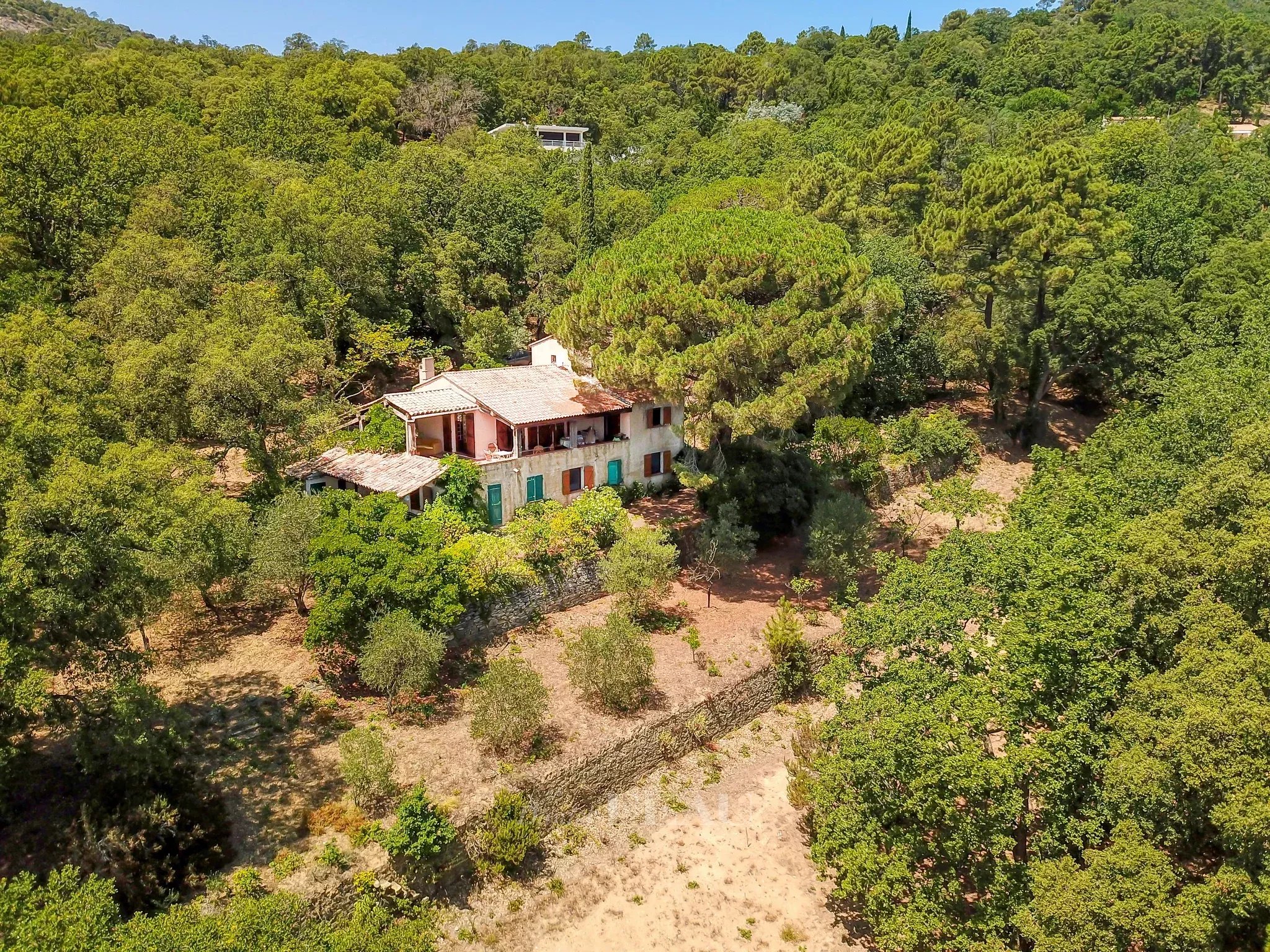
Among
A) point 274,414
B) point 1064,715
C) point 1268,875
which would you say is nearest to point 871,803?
point 1064,715

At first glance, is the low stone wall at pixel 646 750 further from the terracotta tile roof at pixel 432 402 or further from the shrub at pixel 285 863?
the terracotta tile roof at pixel 432 402

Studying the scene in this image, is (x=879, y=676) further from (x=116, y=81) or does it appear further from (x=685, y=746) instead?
(x=116, y=81)

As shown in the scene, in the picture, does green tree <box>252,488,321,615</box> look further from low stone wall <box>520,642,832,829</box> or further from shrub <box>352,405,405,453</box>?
low stone wall <box>520,642,832,829</box>

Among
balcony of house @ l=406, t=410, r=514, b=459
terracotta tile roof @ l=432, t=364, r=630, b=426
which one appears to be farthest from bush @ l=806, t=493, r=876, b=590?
balcony of house @ l=406, t=410, r=514, b=459

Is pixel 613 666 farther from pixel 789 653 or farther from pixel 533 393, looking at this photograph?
pixel 533 393

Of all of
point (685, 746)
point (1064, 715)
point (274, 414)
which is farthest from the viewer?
point (274, 414)

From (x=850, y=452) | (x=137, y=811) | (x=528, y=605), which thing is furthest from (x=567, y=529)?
(x=850, y=452)
